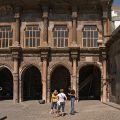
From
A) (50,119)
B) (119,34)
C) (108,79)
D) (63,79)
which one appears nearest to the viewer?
(50,119)

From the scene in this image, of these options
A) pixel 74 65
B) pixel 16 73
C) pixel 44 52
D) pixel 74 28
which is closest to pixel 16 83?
pixel 16 73

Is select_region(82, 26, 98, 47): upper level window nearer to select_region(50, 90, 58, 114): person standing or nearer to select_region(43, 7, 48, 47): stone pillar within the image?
select_region(43, 7, 48, 47): stone pillar

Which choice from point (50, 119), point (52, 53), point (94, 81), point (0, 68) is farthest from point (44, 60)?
point (50, 119)

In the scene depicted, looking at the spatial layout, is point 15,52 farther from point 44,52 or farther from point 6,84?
point 6,84

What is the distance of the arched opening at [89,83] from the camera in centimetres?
3584

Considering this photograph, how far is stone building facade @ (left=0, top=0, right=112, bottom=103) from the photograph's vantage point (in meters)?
31.3

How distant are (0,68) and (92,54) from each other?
850cm

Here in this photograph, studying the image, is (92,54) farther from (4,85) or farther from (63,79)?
(4,85)

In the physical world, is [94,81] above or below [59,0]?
below

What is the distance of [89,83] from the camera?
36.2 metres

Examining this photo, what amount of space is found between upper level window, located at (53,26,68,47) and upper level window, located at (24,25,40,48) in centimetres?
162

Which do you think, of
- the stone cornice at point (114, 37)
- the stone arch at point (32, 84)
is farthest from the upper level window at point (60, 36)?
the stone arch at point (32, 84)

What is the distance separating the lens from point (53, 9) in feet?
106

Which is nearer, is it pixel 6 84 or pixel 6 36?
pixel 6 36
